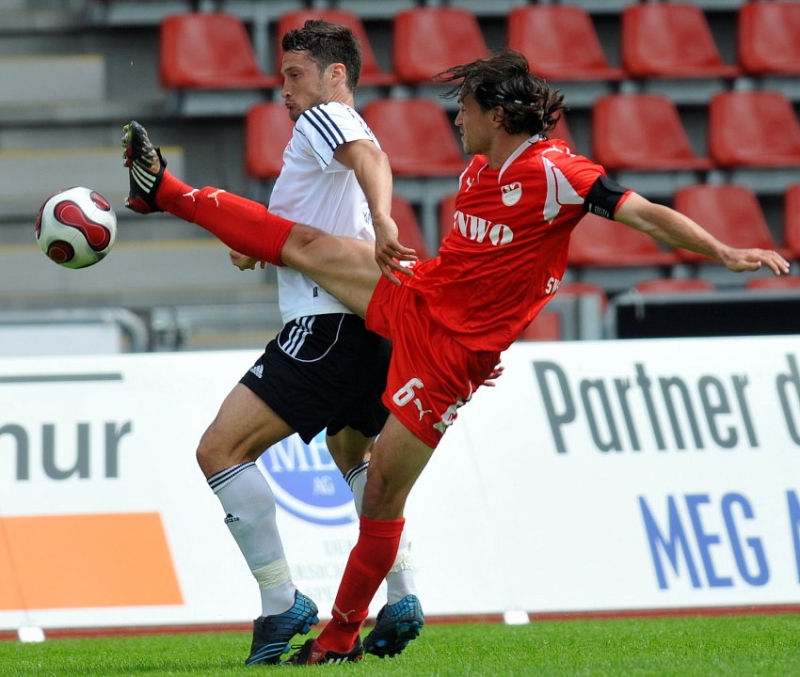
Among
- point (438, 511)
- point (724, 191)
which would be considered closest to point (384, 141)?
point (724, 191)

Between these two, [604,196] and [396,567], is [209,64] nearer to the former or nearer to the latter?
[396,567]

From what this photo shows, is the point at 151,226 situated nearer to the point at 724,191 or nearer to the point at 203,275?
the point at 203,275

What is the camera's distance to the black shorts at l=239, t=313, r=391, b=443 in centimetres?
447

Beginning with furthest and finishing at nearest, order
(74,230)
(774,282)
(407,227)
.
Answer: (407,227), (774,282), (74,230)

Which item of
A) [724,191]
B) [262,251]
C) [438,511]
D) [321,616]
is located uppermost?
[262,251]

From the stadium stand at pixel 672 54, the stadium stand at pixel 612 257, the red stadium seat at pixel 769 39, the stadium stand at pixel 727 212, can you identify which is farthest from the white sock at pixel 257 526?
the red stadium seat at pixel 769 39

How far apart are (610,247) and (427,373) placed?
6.08 metres

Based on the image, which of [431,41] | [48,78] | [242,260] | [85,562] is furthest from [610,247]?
[242,260]

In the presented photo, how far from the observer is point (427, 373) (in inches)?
169

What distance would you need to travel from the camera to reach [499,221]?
423 cm

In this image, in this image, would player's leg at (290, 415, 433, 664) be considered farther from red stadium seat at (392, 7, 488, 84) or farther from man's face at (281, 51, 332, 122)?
red stadium seat at (392, 7, 488, 84)

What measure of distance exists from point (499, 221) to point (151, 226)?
6766 millimetres

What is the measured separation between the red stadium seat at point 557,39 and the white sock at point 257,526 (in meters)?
7.25

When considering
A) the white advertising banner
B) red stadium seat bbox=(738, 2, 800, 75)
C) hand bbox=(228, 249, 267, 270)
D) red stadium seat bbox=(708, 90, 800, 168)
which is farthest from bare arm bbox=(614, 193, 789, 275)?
red stadium seat bbox=(738, 2, 800, 75)
